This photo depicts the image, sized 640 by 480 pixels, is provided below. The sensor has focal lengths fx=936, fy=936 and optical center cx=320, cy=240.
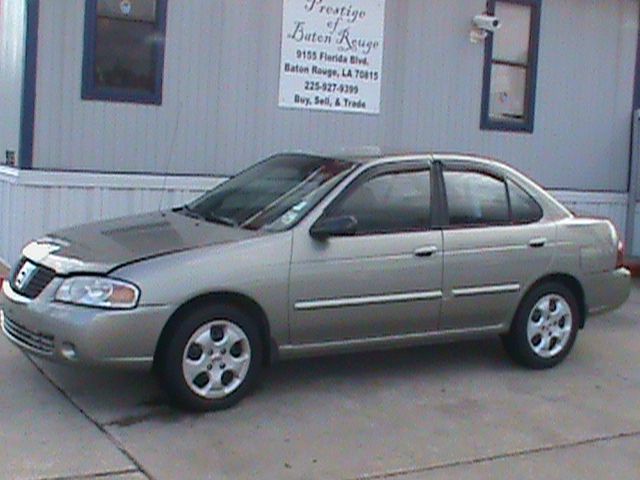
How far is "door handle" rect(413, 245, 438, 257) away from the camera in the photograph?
665 centimetres

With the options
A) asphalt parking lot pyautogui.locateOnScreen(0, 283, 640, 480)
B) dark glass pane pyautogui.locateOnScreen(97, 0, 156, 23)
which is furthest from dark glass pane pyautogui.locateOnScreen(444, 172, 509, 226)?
dark glass pane pyautogui.locateOnScreen(97, 0, 156, 23)

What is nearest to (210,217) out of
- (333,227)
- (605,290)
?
(333,227)

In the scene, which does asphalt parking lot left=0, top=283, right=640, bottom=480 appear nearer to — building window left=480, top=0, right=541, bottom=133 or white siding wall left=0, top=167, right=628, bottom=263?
white siding wall left=0, top=167, right=628, bottom=263

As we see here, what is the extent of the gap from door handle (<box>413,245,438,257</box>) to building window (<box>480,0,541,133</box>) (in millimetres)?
5326

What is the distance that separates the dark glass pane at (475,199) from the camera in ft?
22.9

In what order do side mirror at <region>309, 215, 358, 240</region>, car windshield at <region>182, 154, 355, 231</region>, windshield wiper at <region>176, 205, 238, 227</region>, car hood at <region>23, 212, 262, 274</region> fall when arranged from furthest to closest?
windshield wiper at <region>176, 205, 238, 227</region>
car windshield at <region>182, 154, 355, 231</region>
side mirror at <region>309, 215, 358, 240</region>
car hood at <region>23, 212, 262, 274</region>

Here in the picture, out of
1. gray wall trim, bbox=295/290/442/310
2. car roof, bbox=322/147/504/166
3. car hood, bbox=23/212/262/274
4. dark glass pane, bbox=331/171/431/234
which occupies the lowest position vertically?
gray wall trim, bbox=295/290/442/310

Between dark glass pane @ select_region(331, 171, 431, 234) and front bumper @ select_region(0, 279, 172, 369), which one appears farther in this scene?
dark glass pane @ select_region(331, 171, 431, 234)

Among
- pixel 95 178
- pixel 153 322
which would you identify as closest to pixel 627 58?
pixel 95 178

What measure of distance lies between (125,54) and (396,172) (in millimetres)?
4009

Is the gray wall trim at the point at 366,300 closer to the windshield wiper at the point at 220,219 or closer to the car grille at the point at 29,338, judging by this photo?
the windshield wiper at the point at 220,219

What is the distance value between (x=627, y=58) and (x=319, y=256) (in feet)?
26.5

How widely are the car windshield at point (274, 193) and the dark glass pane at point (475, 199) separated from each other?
834 mm

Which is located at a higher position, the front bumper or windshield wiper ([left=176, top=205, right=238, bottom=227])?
windshield wiper ([left=176, top=205, right=238, bottom=227])
